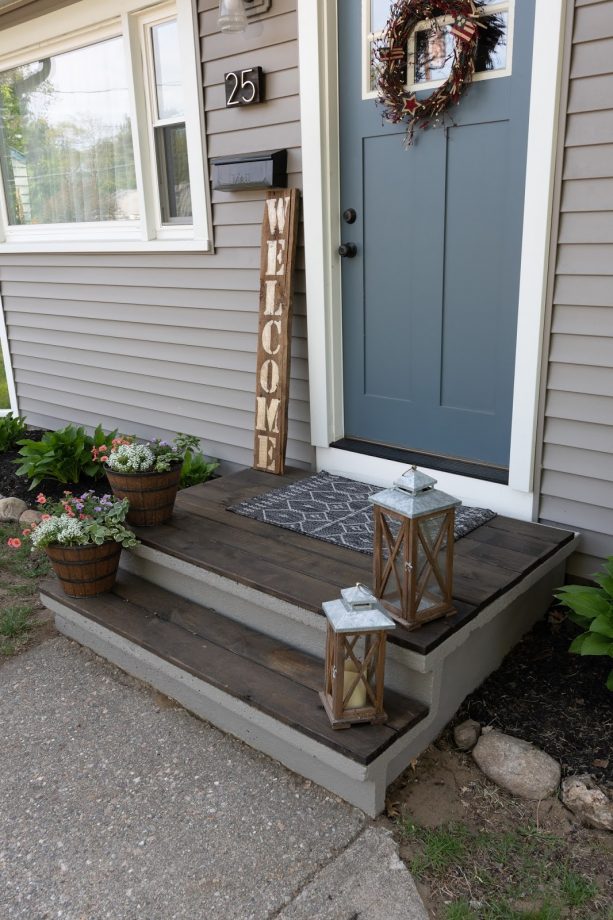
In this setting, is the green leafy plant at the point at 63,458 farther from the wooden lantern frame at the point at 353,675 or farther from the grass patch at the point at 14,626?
the wooden lantern frame at the point at 353,675

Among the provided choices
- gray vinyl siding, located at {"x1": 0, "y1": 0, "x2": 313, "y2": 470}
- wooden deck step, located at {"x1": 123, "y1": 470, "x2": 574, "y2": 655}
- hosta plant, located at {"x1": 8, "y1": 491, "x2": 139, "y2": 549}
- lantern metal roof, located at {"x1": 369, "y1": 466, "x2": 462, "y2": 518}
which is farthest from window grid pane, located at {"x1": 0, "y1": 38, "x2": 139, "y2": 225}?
lantern metal roof, located at {"x1": 369, "y1": 466, "x2": 462, "y2": 518}

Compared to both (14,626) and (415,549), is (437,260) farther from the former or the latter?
(14,626)

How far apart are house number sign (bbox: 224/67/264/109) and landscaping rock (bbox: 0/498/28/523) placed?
238 centimetres

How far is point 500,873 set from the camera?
73.8 inches

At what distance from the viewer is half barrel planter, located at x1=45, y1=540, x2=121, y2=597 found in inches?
108

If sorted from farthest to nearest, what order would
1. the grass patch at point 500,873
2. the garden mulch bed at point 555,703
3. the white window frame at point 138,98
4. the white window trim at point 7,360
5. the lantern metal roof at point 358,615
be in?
the white window trim at point 7,360, the white window frame at point 138,98, the garden mulch bed at point 555,703, the lantern metal roof at point 358,615, the grass patch at point 500,873

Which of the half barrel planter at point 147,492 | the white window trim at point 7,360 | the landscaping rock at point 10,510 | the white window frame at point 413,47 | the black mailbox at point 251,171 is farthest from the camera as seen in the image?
the white window trim at point 7,360

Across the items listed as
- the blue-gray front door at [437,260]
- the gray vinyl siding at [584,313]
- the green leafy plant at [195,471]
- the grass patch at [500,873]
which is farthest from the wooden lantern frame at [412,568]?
the green leafy plant at [195,471]

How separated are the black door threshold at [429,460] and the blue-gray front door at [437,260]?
0.03 meters

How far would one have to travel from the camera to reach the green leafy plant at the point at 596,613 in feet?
7.60

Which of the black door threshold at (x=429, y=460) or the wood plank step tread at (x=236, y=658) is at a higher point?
the black door threshold at (x=429, y=460)

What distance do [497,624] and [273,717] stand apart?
873 mm

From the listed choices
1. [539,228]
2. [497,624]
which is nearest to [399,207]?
[539,228]

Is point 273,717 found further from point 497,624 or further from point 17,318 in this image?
point 17,318
